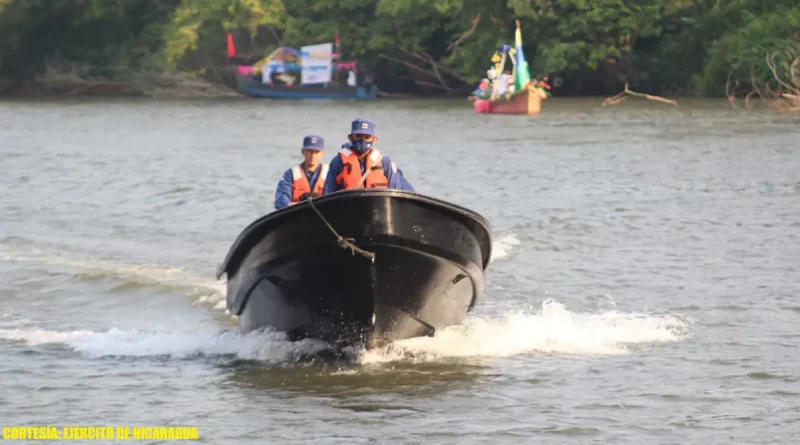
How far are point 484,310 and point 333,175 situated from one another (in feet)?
9.89

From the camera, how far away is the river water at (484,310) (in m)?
9.74

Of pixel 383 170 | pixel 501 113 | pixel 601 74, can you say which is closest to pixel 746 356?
pixel 383 170

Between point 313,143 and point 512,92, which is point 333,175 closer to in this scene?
point 313,143

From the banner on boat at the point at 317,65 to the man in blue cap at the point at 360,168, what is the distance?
46.2 m

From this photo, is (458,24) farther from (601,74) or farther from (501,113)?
(501,113)

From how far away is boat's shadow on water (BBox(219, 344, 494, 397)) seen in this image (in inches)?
412

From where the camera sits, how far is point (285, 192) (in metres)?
11.6

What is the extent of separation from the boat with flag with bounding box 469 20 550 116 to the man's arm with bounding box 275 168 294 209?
3051 centimetres

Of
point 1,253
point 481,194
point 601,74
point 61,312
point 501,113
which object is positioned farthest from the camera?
point 601,74

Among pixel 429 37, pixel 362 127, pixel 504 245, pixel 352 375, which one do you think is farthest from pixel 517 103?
pixel 352 375

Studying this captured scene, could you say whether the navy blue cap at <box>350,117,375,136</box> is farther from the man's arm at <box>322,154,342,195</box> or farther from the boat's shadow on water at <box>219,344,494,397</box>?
the boat's shadow on water at <box>219,344,494,397</box>

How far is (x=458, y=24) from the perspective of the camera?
55.4 meters

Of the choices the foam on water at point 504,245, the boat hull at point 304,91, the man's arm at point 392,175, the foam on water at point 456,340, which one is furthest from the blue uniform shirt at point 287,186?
the boat hull at point 304,91

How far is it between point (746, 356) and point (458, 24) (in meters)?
44.8
